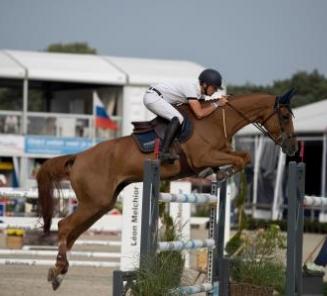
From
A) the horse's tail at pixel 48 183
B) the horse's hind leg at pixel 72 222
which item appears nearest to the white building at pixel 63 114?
the horse's tail at pixel 48 183

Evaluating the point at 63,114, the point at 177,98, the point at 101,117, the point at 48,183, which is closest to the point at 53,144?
the point at 101,117

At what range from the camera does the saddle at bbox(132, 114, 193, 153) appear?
783cm

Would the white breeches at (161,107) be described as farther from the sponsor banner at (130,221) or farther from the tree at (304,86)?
the tree at (304,86)

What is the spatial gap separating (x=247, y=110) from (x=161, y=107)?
2.78ft

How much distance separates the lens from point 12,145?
23.2 m

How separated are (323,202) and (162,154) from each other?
149 centimetres

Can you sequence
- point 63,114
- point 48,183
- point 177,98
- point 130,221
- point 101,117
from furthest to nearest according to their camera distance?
point 63,114 → point 101,117 → point 130,221 → point 48,183 → point 177,98

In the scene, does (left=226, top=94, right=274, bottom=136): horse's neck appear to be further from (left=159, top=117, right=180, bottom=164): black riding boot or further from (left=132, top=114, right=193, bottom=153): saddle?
(left=159, top=117, right=180, bottom=164): black riding boot

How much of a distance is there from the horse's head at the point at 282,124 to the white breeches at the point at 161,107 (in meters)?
0.91

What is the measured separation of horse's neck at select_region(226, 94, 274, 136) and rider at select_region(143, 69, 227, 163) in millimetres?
138

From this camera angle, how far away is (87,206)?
8.10m

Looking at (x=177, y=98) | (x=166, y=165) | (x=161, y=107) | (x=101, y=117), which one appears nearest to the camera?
(x=166, y=165)

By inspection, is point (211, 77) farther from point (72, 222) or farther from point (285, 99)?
point (72, 222)

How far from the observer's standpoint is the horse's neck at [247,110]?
8.00 m
